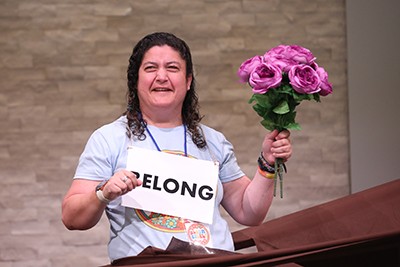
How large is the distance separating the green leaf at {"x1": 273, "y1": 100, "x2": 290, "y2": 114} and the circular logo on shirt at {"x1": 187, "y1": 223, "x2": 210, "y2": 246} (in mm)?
445

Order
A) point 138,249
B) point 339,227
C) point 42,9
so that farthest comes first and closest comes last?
point 42,9, point 339,227, point 138,249

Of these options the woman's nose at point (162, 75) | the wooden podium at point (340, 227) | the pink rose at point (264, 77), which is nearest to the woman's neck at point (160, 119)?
the woman's nose at point (162, 75)

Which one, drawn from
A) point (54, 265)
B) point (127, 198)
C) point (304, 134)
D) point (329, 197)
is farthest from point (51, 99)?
point (127, 198)

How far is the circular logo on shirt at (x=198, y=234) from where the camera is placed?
2131 millimetres

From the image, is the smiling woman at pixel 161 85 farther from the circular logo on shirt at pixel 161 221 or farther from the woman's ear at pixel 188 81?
the circular logo on shirt at pixel 161 221

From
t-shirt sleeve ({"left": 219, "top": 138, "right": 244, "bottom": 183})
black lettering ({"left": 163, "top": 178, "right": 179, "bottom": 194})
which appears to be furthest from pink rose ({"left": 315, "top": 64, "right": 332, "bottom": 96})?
black lettering ({"left": 163, "top": 178, "right": 179, "bottom": 194})

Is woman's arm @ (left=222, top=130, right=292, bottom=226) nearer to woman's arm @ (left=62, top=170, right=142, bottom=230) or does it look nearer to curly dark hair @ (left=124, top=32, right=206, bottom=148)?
curly dark hair @ (left=124, top=32, right=206, bottom=148)

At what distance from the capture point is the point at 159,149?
223 centimetres

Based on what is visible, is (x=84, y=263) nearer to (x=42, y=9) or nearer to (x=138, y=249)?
(x=42, y=9)

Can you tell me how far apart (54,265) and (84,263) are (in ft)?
0.59

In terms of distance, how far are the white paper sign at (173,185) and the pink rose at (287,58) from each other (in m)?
0.41

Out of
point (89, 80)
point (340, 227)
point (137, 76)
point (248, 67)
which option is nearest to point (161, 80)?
point (137, 76)

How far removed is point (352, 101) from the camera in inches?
160

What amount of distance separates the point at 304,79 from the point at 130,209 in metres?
0.68
